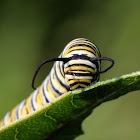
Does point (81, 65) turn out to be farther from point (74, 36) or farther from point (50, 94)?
point (74, 36)

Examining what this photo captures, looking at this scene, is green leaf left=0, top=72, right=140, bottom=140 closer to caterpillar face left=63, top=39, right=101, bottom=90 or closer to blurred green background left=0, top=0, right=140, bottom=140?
caterpillar face left=63, top=39, right=101, bottom=90

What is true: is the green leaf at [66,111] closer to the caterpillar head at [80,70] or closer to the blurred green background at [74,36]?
the caterpillar head at [80,70]

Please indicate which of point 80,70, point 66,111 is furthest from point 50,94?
point 66,111

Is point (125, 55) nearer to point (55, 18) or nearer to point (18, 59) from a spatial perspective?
point (55, 18)

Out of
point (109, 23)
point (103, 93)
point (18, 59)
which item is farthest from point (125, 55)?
point (103, 93)

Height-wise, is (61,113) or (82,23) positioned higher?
(82,23)

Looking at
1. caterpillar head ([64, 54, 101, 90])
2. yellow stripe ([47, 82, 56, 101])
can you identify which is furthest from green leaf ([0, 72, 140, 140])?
yellow stripe ([47, 82, 56, 101])
